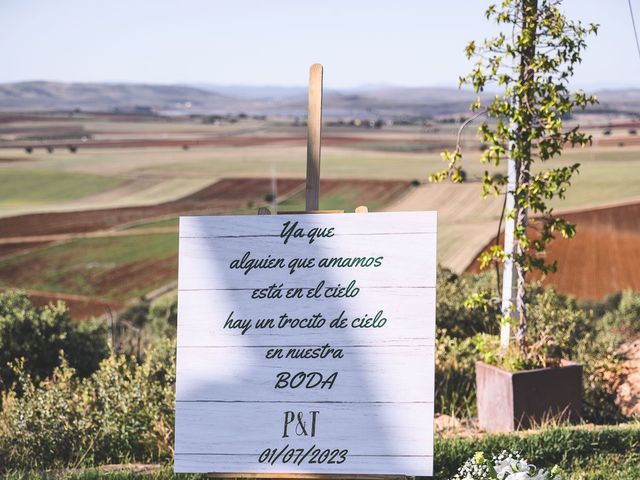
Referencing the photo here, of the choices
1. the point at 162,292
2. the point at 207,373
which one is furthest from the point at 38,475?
the point at 162,292

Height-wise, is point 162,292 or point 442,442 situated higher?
point 442,442

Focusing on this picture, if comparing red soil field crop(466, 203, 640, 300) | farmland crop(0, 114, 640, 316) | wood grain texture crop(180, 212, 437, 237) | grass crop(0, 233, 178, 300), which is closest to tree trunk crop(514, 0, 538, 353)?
wood grain texture crop(180, 212, 437, 237)

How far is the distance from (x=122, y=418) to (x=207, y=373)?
179 cm

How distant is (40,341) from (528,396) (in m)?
4.74

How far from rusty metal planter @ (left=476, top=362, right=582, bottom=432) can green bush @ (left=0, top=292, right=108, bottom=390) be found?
13.4 ft

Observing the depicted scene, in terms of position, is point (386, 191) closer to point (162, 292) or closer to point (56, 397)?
point (162, 292)

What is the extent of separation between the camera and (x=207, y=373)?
347 cm

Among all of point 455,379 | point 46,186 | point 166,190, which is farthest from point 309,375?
point 46,186

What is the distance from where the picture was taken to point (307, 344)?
344 centimetres

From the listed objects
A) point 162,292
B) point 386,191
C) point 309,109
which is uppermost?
point 309,109

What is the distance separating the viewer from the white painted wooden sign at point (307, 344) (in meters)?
3.34

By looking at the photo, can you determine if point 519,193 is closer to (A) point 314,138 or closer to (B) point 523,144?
(B) point 523,144

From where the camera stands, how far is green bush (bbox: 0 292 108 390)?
744 cm

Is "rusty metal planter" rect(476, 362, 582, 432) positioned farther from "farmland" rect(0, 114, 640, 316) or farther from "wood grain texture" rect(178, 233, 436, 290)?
"farmland" rect(0, 114, 640, 316)
